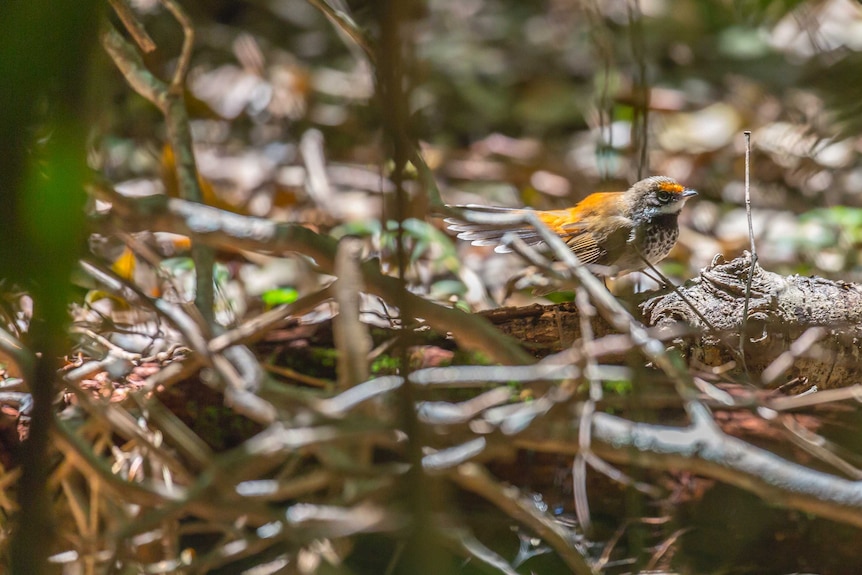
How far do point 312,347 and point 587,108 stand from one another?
4.55 meters

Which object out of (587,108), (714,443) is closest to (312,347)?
(714,443)

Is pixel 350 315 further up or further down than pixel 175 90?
further down

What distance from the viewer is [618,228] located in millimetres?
3820

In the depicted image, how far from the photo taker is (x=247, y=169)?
6328 mm

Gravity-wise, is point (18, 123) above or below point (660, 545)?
above

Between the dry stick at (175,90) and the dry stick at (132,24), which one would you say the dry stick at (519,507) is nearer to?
the dry stick at (175,90)

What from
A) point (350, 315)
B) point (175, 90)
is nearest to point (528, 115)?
point (175, 90)

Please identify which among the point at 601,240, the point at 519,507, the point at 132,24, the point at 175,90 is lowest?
the point at 519,507

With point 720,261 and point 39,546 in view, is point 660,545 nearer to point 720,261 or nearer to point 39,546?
point 720,261

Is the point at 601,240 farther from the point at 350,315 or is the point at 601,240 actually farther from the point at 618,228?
the point at 350,315

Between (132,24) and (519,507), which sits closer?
(519,507)

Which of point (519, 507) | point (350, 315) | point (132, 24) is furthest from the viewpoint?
point (132, 24)

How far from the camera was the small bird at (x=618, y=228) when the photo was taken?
3771 millimetres

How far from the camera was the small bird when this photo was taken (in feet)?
12.4
